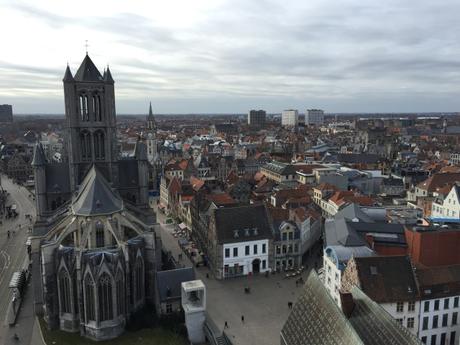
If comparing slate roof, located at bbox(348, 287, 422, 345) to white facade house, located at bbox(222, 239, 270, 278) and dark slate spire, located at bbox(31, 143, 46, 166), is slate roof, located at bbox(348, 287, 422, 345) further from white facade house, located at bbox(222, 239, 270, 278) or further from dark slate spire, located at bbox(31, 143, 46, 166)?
dark slate spire, located at bbox(31, 143, 46, 166)

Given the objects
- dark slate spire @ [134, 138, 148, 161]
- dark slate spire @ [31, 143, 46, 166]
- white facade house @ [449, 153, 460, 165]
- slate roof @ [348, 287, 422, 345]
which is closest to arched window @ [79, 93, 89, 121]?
dark slate spire @ [31, 143, 46, 166]

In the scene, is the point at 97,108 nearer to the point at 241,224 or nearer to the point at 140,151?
the point at 140,151

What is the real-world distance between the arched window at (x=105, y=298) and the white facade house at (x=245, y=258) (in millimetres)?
20601

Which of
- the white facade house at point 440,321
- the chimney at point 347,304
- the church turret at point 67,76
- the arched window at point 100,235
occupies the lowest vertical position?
the white facade house at point 440,321

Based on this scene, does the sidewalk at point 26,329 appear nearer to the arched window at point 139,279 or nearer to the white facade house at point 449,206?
the arched window at point 139,279

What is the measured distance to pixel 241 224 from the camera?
2606 inches

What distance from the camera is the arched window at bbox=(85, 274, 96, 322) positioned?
4769 centimetres

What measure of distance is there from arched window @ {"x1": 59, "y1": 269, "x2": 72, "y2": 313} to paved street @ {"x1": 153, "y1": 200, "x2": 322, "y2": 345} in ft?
58.3

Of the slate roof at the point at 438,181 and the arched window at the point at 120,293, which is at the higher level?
the slate roof at the point at 438,181

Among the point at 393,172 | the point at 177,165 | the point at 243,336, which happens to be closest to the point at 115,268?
the point at 243,336

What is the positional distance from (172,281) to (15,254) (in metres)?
39.6

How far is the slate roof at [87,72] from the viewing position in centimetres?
6303

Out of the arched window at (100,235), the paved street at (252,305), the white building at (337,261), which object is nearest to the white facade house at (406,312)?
the white building at (337,261)

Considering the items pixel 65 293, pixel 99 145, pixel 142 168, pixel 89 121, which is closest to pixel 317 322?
pixel 65 293
